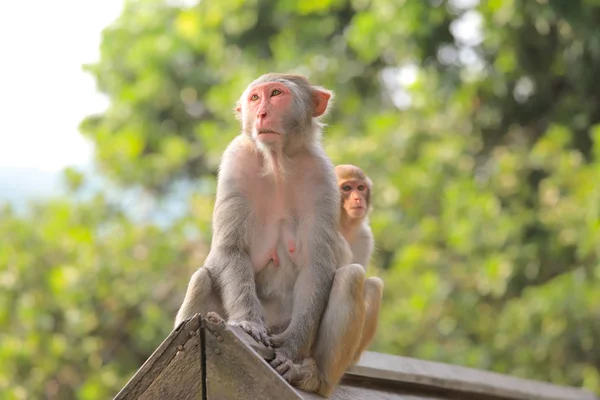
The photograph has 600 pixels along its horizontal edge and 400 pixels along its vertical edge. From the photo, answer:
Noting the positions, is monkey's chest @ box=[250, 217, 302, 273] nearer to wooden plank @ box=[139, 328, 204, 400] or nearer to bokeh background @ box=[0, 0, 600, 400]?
wooden plank @ box=[139, 328, 204, 400]

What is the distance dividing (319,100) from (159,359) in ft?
5.59

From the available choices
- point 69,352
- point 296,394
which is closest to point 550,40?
point 69,352

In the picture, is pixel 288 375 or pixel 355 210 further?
pixel 355 210

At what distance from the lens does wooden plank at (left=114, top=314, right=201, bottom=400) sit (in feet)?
10.8

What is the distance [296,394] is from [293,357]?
0.68 m

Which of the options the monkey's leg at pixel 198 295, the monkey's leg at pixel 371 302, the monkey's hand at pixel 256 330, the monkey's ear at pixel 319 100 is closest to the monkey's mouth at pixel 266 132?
the monkey's ear at pixel 319 100

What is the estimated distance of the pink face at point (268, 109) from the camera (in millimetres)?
4199

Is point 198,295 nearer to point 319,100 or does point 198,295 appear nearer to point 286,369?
point 286,369

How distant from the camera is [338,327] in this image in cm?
409

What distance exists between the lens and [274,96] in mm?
4270

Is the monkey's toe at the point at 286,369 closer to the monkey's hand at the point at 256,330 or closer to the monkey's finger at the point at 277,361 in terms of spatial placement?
the monkey's finger at the point at 277,361

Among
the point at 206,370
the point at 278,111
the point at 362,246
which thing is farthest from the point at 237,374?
the point at 362,246

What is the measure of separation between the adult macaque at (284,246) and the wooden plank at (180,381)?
609 mm

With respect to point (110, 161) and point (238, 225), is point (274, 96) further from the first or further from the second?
point (110, 161)
